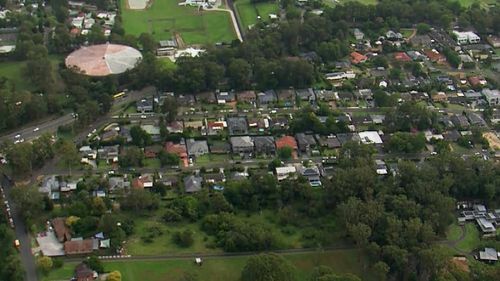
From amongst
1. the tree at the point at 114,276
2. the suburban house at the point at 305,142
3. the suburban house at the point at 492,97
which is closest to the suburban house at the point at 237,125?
the suburban house at the point at 305,142

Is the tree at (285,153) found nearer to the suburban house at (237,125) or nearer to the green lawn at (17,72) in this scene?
the suburban house at (237,125)

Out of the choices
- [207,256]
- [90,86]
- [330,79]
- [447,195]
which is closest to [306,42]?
[330,79]

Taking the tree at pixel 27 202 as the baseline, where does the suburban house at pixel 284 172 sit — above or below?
below

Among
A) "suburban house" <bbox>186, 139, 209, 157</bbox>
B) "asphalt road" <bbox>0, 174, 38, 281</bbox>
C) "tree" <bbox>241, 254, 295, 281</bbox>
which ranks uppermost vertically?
"tree" <bbox>241, 254, 295, 281</bbox>

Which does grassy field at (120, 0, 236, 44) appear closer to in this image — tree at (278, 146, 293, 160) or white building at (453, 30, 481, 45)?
tree at (278, 146, 293, 160)

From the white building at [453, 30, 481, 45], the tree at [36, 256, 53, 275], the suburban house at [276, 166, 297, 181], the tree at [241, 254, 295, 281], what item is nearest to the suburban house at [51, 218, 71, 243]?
the tree at [36, 256, 53, 275]

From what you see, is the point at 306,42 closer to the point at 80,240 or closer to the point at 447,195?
the point at 447,195
